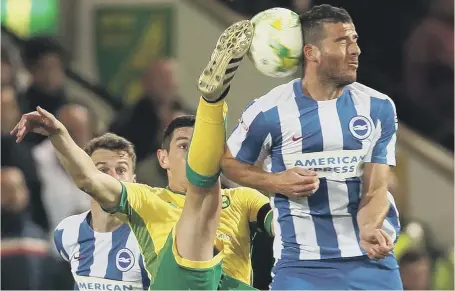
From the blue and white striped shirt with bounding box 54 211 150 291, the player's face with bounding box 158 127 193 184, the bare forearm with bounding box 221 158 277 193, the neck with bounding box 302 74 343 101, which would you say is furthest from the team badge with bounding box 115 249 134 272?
the neck with bounding box 302 74 343 101

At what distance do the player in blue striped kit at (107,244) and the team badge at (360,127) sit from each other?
4.44 feet

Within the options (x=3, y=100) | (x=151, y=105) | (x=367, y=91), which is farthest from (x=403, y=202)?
(x=367, y=91)

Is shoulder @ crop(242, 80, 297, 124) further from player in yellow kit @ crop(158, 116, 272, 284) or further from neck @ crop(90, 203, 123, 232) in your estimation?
neck @ crop(90, 203, 123, 232)

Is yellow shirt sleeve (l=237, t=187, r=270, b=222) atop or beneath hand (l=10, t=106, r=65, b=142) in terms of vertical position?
beneath

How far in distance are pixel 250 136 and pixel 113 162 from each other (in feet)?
3.73

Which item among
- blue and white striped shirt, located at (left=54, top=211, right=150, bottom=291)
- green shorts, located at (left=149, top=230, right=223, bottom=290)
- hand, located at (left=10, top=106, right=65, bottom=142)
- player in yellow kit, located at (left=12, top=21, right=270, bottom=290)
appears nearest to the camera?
player in yellow kit, located at (left=12, top=21, right=270, bottom=290)

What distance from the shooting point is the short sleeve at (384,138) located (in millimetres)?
4234

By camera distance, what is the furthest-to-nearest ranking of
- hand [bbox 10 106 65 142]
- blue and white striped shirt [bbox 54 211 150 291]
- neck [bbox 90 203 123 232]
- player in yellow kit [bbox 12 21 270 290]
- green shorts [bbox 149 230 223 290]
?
neck [bbox 90 203 123 232], blue and white striped shirt [bbox 54 211 150 291], green shorts [bbox 149 230 223 290], hand [bbox 10 106 65 142], player in yellow kit [bbox 12 21 270 290]

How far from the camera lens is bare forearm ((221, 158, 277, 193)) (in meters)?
4.14

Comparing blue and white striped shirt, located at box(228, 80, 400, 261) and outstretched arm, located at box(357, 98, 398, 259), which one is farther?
blue and white striped shirt, located at box(228, 80, 400, 261)

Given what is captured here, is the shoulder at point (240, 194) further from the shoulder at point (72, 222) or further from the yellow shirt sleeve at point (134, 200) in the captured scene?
the shoulder at point (72, 222)

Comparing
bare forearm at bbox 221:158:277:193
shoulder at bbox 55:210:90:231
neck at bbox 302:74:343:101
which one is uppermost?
neck at bbox 302:74:343:101

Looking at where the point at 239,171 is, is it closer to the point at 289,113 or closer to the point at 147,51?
the point at 289,113

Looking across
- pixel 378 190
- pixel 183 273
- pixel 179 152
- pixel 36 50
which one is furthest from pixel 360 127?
pixel 36 50
